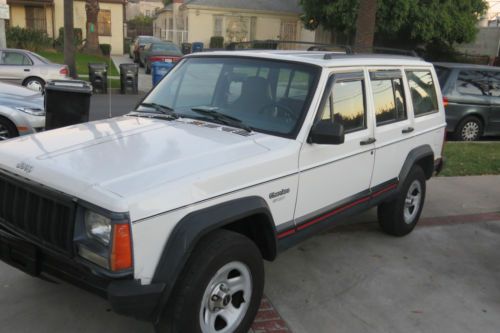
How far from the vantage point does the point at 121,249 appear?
2.47m

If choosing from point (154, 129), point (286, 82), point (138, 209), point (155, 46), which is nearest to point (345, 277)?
point (286, 82)

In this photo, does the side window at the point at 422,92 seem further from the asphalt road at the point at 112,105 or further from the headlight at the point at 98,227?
the asphalt road at the point at 112,105

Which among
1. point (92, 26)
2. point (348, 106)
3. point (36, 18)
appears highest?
point (36, 18)

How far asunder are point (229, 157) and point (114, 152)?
0.72 m

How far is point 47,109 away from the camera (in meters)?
5.81

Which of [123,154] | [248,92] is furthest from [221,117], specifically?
[123,154]

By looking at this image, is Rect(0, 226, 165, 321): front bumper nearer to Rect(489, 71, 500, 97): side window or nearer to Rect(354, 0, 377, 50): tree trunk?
Rect(354, 0, 377, 50): tree trunk

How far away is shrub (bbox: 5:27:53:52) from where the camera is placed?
2742 cm

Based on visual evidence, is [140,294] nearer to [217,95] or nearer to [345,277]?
[217,95]

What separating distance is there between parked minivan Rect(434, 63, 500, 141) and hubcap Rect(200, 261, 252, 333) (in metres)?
8.57

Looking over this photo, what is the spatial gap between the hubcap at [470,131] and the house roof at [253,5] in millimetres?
26380

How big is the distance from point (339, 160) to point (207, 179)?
1426 mm

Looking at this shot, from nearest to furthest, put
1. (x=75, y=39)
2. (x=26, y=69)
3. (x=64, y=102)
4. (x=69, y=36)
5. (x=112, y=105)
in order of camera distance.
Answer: (x=64, y=102), (x=112, y=105), (x=26, y=69), (x=69, y=36), (x=75, y=39)

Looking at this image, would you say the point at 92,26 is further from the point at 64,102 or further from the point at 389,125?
the point at 389,125
